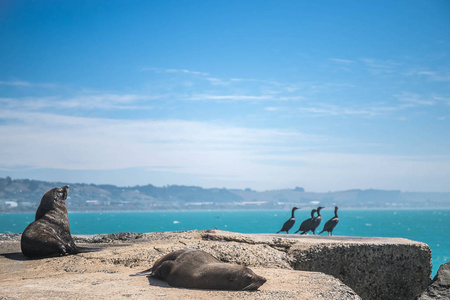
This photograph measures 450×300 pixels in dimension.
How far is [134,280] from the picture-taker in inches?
251

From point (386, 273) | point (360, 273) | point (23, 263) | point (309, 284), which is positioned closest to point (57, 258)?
point (23, 263)

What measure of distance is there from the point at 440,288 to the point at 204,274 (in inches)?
154

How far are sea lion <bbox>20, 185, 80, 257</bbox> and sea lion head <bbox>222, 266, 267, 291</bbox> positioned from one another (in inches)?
147

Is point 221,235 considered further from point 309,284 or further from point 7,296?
point 7,296

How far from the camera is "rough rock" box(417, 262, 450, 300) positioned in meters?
7.31

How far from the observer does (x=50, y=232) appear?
8766mm

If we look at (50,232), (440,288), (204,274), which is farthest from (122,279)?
(440,288)

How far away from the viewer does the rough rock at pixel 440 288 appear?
288 inches

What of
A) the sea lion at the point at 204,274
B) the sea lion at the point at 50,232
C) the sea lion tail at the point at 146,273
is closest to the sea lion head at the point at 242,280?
the sea lion at the point at 204,274

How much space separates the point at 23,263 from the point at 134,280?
2645 mm

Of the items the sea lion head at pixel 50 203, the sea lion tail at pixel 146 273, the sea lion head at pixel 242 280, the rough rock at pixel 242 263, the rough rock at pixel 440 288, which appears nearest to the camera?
the rough rock at pixel 242 263

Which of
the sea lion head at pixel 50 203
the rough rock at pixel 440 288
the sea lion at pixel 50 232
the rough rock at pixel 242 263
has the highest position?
the sea lion head at pixel 50 203

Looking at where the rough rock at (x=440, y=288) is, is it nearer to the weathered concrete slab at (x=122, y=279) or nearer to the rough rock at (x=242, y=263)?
the rough rock at (x=242, y=263)

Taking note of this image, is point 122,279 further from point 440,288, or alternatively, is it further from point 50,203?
point 440,288
